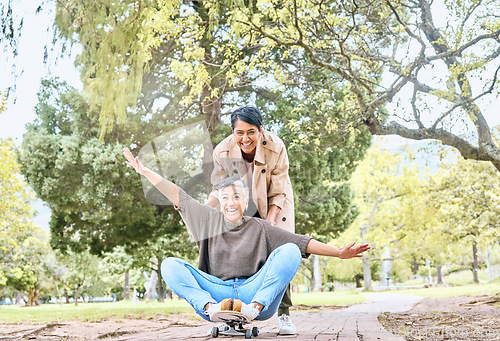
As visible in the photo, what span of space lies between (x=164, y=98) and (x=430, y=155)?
6.87m

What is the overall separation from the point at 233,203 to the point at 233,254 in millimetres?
306

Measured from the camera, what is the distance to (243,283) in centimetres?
272

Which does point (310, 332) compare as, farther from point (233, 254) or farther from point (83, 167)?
point (83, 167)

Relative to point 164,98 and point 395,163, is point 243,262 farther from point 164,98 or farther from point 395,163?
point 395,163

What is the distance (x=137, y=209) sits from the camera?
11.5m

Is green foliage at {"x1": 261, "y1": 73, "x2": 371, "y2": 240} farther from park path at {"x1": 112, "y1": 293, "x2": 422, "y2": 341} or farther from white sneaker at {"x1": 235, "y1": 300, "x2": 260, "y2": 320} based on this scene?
white sneaker at {"x1": 235, "y1": 300, "x2": 260, "y2": 320}

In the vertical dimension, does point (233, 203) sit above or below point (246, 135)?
below

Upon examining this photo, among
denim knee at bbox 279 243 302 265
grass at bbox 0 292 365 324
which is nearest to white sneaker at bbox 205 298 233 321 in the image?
denim knee at bbox 279 243 302 265

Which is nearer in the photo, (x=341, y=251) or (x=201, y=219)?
(x=341, y=251)

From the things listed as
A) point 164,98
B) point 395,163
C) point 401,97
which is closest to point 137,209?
point 164,98

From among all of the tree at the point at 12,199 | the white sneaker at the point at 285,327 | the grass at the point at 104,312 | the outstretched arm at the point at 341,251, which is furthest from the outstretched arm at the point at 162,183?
the tree at the point at 12,199

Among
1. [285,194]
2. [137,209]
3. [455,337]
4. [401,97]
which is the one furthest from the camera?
[137,209]

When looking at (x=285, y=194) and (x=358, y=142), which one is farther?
(x=358, y=142)

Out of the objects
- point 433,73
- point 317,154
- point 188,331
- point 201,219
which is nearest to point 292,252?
point 201,219
